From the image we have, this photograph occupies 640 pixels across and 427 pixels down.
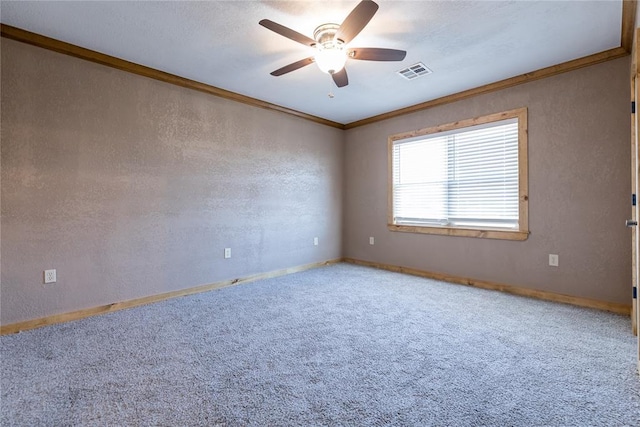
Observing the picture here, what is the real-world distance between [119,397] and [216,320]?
1.10 meters

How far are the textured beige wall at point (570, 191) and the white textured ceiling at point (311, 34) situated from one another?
1.08 feet

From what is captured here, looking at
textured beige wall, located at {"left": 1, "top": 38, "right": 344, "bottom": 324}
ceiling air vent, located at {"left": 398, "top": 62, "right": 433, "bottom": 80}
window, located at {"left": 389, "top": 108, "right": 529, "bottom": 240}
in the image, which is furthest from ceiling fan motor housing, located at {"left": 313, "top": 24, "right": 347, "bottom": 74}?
window, located at {"left": 389, "top": 108, "right": 529, "bottom": 240}

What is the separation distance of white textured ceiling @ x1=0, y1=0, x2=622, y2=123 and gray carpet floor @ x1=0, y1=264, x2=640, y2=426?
8.09 ft

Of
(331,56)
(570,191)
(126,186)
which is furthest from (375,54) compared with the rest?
(126,186)

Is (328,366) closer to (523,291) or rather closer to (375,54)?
(375,54)

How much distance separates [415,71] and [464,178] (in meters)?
1.55

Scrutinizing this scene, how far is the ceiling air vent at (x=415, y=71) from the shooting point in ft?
10.2

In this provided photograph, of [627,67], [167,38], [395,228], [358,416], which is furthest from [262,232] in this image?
[627,67]

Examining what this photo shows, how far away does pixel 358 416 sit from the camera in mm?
1464

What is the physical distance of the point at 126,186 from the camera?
9.98 ft

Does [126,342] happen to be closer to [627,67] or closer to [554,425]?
[554,425]

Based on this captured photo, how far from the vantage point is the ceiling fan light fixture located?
89.0 inches

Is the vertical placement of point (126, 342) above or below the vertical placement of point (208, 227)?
below

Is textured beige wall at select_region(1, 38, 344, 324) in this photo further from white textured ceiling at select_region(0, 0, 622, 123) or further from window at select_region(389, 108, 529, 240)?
window at select_region(389, 108, 529, 240)
